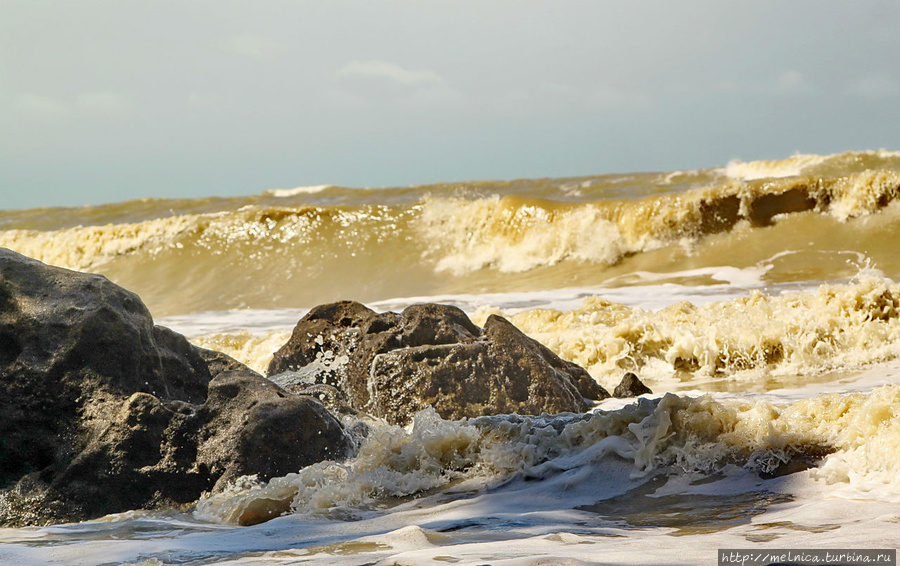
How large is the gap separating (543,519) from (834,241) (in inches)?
518

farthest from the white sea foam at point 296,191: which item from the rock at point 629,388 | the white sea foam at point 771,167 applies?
the rock at point 629,388

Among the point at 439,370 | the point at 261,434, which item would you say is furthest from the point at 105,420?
the point at 439,370

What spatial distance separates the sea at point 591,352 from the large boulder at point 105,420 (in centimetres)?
16

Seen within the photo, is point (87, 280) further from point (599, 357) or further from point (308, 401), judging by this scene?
point (599, 357)

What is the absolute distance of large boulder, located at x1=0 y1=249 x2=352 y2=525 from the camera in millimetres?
3863

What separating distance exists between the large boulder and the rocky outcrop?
4.33ft

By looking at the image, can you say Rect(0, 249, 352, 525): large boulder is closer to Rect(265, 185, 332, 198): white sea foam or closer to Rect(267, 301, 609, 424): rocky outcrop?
Rect(267, 301, 609, 424): rocky outcrop

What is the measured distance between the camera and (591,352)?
8.94 m

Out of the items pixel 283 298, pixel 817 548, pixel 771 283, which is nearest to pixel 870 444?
pixel 817 548

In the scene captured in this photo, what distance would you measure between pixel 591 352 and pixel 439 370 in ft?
12.2

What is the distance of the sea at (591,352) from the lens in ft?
10.3

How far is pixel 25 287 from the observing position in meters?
4.29

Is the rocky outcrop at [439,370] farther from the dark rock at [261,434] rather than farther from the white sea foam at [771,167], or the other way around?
the white sea foam at [771,167]

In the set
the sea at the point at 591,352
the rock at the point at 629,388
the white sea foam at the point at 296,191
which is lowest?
the rock at the point at 629,388
